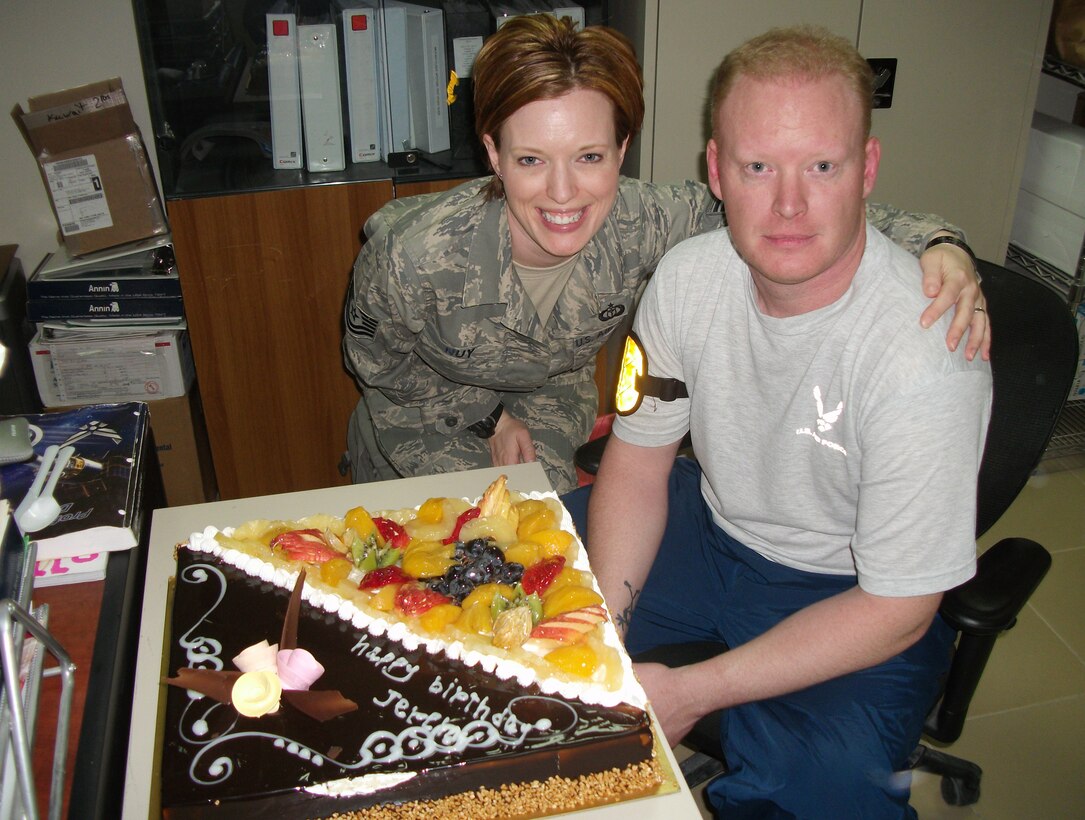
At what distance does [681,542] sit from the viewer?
1.55m

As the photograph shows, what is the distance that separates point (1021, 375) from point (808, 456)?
12.6 inches

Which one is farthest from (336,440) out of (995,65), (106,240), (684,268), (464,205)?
(995,65)

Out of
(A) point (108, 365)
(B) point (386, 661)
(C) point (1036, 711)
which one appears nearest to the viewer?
(B) point (386, 661)

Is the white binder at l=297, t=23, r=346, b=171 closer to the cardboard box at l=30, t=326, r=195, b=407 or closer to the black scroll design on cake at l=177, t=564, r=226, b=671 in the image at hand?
the cardboard box at l=30, t=326, r=195, b=407

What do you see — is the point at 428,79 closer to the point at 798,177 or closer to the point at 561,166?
the point at 561,166

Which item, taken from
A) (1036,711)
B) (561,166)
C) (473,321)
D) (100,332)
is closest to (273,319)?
(100,332)

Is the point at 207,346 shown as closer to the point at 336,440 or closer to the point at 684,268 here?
the point at 336,440

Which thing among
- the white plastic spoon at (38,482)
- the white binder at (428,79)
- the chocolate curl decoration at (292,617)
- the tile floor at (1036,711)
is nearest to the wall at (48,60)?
the white binder at (428,79)

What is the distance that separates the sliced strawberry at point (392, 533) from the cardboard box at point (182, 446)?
1427mm

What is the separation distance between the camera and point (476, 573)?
1.16 metres

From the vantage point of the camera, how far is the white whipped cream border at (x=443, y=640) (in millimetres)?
1033

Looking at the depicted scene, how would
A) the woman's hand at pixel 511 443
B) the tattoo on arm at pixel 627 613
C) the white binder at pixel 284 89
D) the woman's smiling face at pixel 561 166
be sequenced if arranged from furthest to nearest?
the white binder at pixel 284 89
the woman's hand at pixel 511 443
the woman's smiling face at pixel 561 166
the tattoo on arm at pixel 627 613

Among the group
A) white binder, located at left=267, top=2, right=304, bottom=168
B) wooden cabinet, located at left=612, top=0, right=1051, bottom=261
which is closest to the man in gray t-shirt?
wooden cabinet, located at left=612, top=0, right=1051, bottom=261

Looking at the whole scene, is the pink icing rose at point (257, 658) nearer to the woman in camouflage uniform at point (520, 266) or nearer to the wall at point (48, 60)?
the woman in camouflage uniform at point (520, 266)
